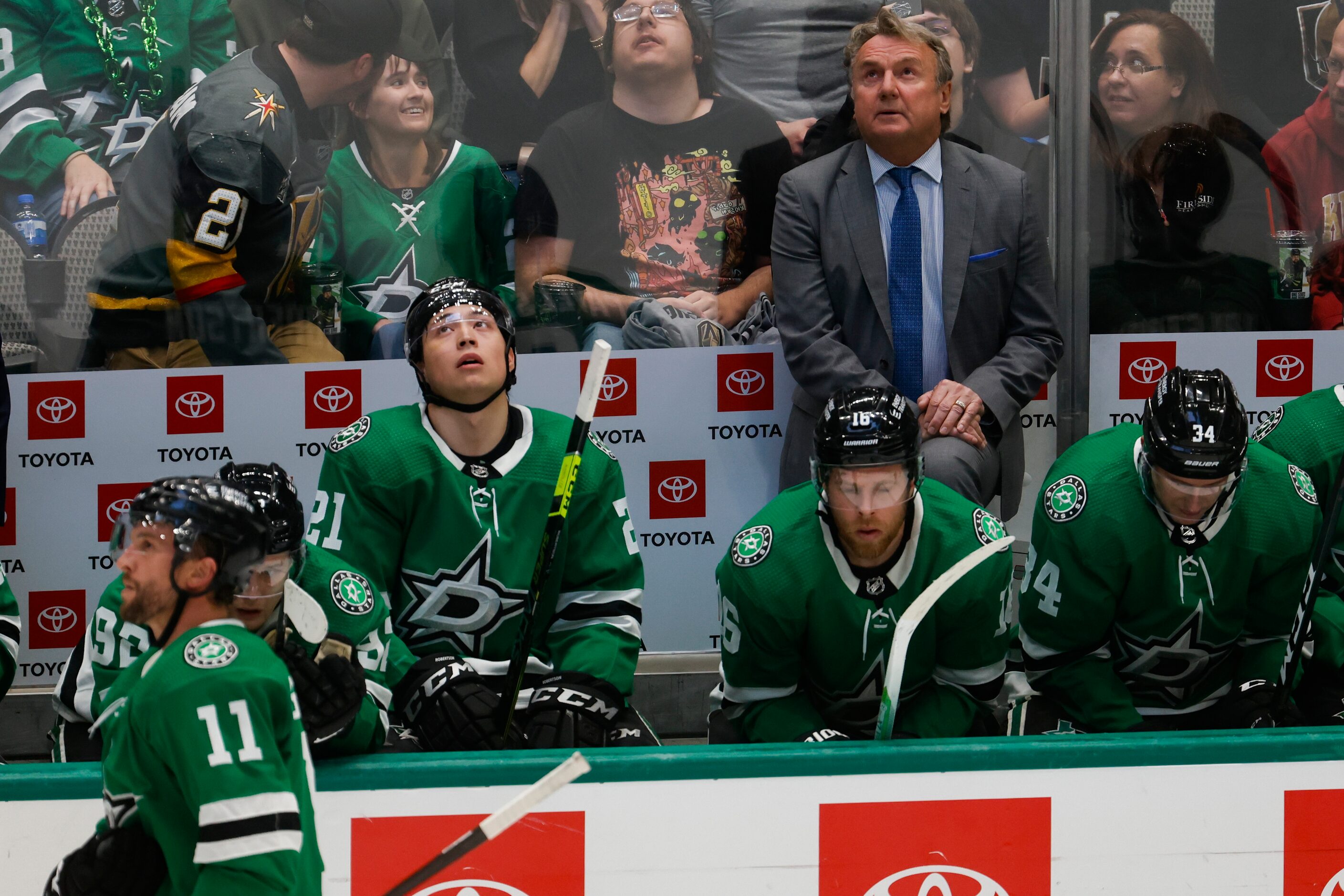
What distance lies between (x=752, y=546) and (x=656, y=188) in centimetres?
158

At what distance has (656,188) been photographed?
443cm

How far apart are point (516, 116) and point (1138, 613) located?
2239 millimetres

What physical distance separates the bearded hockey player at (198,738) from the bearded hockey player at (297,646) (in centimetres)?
33

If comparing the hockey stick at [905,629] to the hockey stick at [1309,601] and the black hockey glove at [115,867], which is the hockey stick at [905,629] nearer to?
the hockey stick at [1309,601]

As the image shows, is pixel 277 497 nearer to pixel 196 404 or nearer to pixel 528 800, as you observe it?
pixel 528 800

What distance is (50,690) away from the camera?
4.39m

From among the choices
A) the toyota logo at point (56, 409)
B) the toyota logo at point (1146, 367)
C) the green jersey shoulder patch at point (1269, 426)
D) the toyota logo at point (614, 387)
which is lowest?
the green jersey shoulder patch at point (1269, 426)

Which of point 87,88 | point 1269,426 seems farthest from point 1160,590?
point 87,88

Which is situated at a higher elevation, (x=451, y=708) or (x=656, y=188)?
(x=656, y=188)

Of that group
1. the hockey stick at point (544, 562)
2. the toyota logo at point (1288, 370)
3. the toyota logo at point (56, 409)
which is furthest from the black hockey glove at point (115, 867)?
the toyota logo at point (1288, 370)

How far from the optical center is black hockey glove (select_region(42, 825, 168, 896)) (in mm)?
2035

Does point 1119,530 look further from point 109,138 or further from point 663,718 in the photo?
point 109,138

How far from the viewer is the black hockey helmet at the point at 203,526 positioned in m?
2.06

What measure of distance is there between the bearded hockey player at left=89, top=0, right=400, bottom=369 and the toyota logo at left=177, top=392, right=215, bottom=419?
0.09 m
